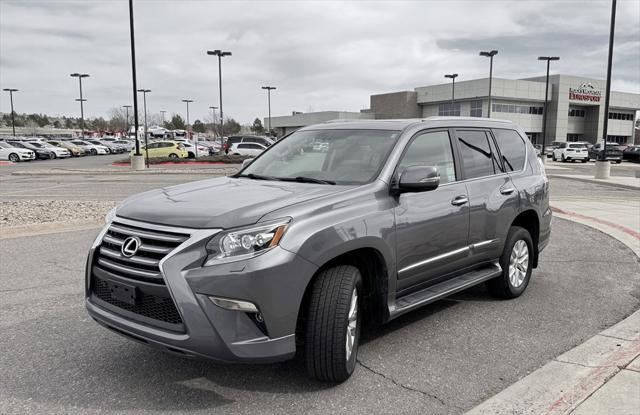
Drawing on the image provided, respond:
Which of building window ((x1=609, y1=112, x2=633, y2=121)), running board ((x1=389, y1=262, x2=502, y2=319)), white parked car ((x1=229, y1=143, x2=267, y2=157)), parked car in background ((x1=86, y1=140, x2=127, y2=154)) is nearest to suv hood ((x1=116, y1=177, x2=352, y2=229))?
running board ((x1=389, y1=262, x2=502, y2=319))

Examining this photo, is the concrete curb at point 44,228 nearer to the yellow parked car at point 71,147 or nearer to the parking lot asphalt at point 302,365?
the parking lot asphalt at point 302,365

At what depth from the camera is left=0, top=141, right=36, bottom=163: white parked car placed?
4191 centimetres

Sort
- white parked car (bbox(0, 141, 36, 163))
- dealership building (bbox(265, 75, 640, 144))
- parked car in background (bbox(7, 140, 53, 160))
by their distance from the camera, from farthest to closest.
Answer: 1. dealership building (bbox(265, 75, 640, 144))
2. parked car in background (bbox(7, 140, 53, 160))
3. white parked car (bbox(0, 141, 36, 163))

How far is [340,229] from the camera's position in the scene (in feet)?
11.4

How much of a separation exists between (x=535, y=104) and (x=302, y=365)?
274ft

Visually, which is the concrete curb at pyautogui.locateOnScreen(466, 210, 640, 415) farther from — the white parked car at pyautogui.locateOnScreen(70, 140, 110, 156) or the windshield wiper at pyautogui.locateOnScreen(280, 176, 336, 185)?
the white parked car at pyautogui.locateOnScreen(70, 140, 110, 156)

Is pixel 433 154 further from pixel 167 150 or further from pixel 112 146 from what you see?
pixel 112 146

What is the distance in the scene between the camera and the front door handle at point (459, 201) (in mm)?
4541

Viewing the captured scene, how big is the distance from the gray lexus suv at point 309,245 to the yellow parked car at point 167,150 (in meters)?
36.7

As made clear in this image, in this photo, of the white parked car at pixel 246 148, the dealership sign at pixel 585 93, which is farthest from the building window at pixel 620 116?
the white parked car at pixel 246 148

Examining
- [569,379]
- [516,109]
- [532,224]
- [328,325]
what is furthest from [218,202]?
[516,109]

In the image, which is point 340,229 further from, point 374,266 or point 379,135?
point 379,135

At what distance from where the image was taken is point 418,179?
3.84 meters

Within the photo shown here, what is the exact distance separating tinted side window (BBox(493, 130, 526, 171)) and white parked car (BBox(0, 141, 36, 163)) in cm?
4463
